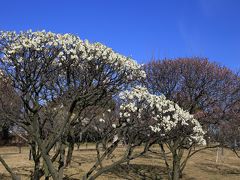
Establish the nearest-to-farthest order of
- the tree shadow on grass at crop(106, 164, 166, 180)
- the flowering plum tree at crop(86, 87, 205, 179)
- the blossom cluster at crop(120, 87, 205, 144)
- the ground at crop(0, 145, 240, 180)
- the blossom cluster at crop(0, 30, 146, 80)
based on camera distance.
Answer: the blossom cluster at crop(0, 30, 146, 80) → the blossom cluster at crop(120, 87, 205, 144) → the flowering plum tree at crop(86, 87, 205, 179) → the ground at crop(0, 145, 240, 180) → the tree shadow on grass at crop(106, 164, 166, 180)

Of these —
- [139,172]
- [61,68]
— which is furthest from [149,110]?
[139,172]

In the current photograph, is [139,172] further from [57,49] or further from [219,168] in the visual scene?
[57,49]

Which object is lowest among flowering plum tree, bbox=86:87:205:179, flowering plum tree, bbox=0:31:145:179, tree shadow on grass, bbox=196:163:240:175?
tree shadow on grass, bbox=196:163:240:175

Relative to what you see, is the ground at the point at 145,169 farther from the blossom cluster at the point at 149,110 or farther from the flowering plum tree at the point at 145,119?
the blossom cluster at the point at 149,110

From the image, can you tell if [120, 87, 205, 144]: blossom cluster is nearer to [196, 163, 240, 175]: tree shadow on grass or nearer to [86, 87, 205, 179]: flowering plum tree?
[86, 87, 205, 179]: flowering plum tree

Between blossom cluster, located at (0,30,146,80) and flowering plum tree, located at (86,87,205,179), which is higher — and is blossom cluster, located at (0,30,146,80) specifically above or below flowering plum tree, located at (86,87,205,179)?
above

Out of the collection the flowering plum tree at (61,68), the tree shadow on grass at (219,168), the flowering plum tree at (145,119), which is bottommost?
the tree shadow on grass at (219,168)

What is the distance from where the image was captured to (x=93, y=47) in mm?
14672

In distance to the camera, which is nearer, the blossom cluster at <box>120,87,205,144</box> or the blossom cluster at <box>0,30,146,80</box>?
the blossom cluster at <box>0,30,146,80</box>

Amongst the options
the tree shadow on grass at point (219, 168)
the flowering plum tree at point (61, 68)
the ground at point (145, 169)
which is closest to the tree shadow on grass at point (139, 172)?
the ground at point (145, 169)

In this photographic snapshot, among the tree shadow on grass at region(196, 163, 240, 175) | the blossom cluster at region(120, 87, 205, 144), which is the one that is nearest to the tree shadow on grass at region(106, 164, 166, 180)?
the tree shadow on grass at region(196, 163, 240, 175)

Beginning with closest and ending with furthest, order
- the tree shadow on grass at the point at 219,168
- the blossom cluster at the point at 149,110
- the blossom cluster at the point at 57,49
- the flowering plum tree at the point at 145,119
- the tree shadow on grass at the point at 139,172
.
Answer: the blossom cluster at the point at 57,49 < the blossom cluster at the point at 149,110 < the flowering plum tree at the point at 145,119 < the tree shadow on grass at the point at 139,172 < the tree shadow on grass at the point at 219,168

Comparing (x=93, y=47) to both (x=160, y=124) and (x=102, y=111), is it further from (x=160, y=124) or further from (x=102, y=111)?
(x=102, y=111)

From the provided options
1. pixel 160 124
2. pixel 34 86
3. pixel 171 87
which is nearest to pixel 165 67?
pixel 171 87
